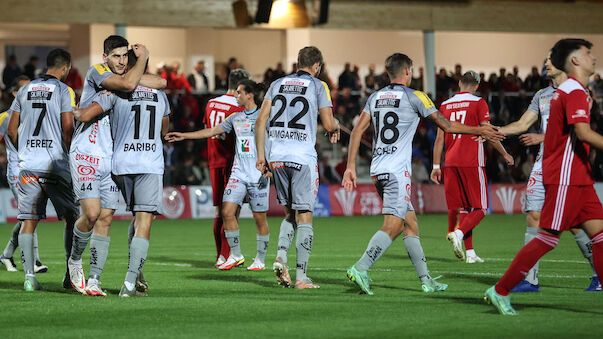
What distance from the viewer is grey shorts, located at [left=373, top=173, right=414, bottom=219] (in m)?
9.65

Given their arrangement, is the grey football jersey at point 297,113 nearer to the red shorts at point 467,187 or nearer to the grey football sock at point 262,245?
the grey football sock at point 262,245

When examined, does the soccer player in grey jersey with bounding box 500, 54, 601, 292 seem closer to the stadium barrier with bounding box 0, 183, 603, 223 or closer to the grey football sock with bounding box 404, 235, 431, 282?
the grey football sock with bounding box 404, 235, 431, 282

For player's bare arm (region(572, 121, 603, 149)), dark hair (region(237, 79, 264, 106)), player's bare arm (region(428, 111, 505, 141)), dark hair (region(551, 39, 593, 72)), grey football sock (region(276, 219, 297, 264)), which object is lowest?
grey football sock (region(276, 219, 297, 264))

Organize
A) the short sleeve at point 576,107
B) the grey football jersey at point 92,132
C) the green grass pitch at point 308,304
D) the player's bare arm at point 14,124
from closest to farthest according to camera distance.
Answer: the green grass pitch at point 308,304
the short sleeve at point 576,107
the grey football jersey at point 92,132
the player's bare arm at point 14,124

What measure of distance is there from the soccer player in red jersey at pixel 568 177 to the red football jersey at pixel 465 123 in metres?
5.91

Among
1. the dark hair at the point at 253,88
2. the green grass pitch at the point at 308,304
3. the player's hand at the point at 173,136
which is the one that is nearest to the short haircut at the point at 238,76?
the dark hair at the point at 253,88

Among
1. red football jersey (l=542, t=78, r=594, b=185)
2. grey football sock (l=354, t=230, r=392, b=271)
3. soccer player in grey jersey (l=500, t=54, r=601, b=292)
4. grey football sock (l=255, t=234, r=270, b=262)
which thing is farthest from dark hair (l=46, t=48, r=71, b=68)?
red football jersey (l=542, t=78, r=594, b=185)

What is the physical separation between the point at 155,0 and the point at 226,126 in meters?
21.1

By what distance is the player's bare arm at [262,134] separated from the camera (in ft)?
34.0

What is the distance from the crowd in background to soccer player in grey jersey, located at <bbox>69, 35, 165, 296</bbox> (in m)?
17.3

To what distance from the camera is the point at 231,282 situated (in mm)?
11094

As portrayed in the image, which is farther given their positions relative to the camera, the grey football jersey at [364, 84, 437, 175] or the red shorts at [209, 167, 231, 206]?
the red shorts at [209, 167, 231, 206]

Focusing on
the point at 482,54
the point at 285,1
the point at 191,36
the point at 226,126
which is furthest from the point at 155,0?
the point at 226,126

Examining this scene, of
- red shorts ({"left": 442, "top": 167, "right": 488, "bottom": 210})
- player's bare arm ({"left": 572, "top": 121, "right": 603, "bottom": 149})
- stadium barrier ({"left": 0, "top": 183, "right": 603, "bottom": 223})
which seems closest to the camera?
player's bare arm ({"left": 572, "top": 121, "right": 603, "bottom": 149})
